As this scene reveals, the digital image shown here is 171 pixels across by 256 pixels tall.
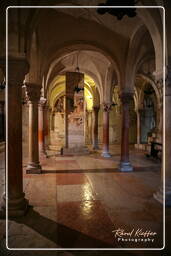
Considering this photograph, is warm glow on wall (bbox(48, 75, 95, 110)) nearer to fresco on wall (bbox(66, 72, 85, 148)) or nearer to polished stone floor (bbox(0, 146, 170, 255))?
fresco on wall (bbox(66, 72, 85, 148))

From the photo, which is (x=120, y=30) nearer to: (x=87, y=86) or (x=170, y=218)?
(x=170, y=218)

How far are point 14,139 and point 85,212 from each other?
2145 millimetres

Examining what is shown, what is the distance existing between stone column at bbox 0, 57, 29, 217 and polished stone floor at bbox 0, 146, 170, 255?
1.12ft

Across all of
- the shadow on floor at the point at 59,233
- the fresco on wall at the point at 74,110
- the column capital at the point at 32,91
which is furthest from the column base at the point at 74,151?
the shadow on floor at the point at 59,233

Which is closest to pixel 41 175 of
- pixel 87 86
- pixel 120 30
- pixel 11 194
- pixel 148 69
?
pixel 11 194

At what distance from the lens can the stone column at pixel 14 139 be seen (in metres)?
4.27

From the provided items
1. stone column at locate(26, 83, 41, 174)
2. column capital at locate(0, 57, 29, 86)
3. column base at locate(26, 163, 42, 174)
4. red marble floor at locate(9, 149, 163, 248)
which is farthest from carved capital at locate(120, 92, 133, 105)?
column capital at locate(0, 57, 29, 86)

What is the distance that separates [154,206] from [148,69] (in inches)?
443

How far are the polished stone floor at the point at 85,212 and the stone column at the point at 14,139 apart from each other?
340mm

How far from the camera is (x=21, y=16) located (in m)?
4.28

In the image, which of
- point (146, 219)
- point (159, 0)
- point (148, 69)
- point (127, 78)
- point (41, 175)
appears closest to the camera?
point (146, 219)

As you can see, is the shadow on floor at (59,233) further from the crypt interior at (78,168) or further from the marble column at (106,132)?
the marble column at (106,132)

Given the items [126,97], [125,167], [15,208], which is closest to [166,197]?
[15,208]

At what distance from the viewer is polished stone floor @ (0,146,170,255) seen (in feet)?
11.3
